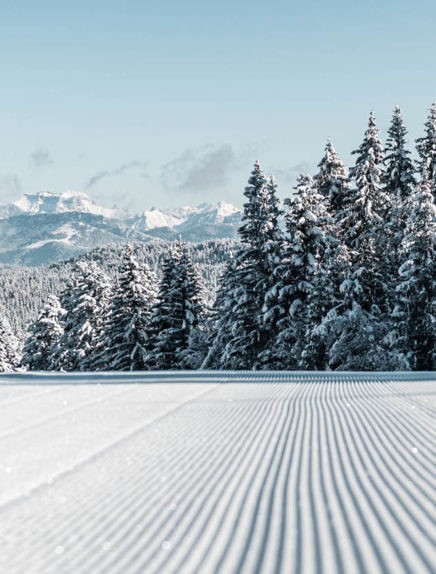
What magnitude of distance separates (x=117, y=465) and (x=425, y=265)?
742 inches

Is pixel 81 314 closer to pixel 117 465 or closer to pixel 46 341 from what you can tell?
pixel 46 341

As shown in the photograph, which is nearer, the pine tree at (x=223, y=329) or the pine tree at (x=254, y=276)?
the pine tree at (x=254, y=276)

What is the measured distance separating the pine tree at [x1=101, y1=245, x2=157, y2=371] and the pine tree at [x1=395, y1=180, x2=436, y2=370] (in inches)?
660

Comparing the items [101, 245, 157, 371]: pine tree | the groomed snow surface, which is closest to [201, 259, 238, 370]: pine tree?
[101, 245, 157, 371]: pine tree

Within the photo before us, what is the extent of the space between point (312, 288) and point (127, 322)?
554 inches

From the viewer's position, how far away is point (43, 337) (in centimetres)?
4381

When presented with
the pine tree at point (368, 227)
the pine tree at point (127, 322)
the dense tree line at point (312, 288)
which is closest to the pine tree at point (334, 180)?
the dense tree line at point (312, 288)

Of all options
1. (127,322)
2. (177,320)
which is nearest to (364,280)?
(177,320)

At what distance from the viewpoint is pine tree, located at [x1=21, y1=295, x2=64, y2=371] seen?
4328 centimetres

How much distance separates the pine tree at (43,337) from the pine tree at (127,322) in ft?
33.1

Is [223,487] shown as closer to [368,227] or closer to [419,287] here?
[419,287]

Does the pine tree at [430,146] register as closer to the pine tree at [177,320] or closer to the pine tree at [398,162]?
the pine tree at [398,162]

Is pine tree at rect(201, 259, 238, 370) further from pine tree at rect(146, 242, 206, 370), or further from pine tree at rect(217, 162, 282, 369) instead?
pine tree at rect(146, 242, 206, 370)

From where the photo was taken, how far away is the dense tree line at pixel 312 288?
23.7 meters
